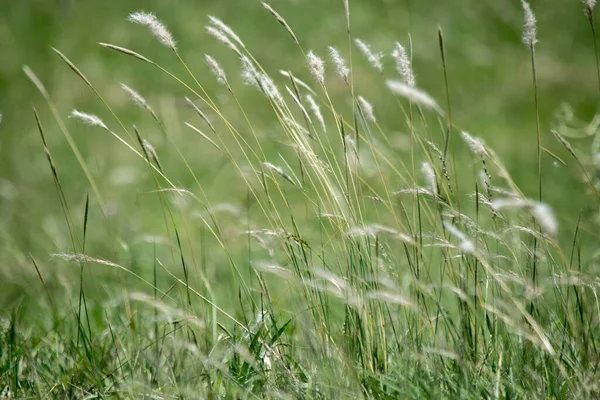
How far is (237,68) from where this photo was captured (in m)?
6.18

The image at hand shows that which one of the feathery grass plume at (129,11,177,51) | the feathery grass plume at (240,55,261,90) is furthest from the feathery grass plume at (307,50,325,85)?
the feathery grass plume at (129,11,177,51)

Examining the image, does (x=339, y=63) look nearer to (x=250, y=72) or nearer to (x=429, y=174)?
(x=250, y=72)

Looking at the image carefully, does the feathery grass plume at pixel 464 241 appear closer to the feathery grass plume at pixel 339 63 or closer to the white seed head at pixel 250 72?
the feathery grass plume at pixel 339 63

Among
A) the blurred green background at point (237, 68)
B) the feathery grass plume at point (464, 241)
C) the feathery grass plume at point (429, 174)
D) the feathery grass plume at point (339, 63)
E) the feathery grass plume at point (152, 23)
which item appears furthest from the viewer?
the blurred green background at point (237, 68)

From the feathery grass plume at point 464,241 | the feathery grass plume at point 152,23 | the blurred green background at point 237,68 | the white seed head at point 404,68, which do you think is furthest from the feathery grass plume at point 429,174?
the blurred green background at point 237,68

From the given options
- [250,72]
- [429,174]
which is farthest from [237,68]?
[429,174]

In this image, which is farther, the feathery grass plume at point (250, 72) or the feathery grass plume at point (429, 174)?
the feathery grass plume at point (250, 72)

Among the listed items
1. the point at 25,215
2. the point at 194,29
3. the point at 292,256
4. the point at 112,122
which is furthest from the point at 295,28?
the point at 292,256

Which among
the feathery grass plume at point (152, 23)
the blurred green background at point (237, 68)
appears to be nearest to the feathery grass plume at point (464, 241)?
the feathery grass plume at point (152, 23)

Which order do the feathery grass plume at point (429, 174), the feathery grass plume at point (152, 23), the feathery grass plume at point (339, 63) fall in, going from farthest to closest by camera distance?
1. the feathery grass plume at point (339, 63)
2. the feathery grass plume at point (152, 23)
3. the feathery grass plume at point (429, 174)

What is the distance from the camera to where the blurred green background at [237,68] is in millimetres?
5504

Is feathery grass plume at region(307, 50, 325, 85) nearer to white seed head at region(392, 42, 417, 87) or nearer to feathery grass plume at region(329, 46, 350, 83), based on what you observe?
feathery grass plume at region(329, 46, 350, 83)

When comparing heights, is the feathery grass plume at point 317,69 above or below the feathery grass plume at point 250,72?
above

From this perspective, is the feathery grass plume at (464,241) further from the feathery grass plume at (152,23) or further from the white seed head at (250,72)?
the feathery grass plume at (152,23)
